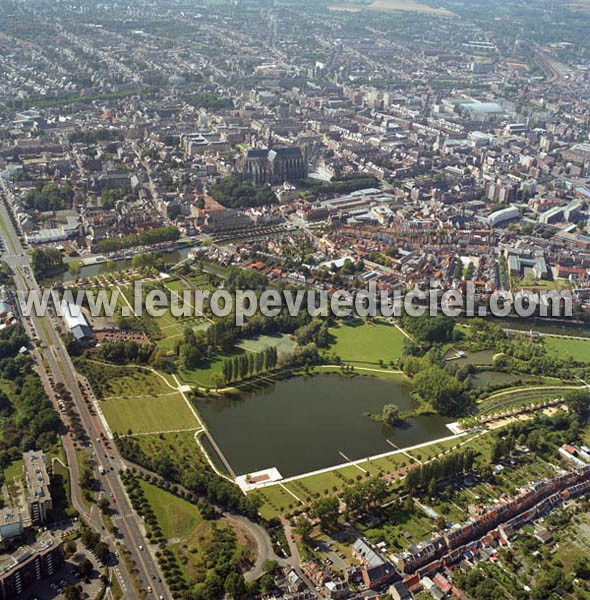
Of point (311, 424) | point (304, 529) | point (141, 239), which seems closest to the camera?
point (304, 529)

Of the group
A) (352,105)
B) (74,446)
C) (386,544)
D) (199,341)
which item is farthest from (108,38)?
(386,544)

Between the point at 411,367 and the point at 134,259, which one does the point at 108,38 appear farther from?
the point at 411,367

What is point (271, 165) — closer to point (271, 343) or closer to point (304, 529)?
point (271, 343)

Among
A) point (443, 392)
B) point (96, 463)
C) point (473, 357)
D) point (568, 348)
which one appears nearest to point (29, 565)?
point (96, 463)

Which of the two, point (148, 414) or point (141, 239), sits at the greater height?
point (141, 239)

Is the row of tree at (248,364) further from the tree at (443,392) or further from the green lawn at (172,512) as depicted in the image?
the green lawn at (172,512)

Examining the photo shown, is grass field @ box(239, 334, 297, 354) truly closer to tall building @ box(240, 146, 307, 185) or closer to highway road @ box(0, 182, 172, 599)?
highway road @ box(0, 182, 172, 599)

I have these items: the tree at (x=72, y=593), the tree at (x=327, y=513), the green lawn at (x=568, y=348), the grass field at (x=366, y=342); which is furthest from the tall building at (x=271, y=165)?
the tree at (x=72, y=593)
